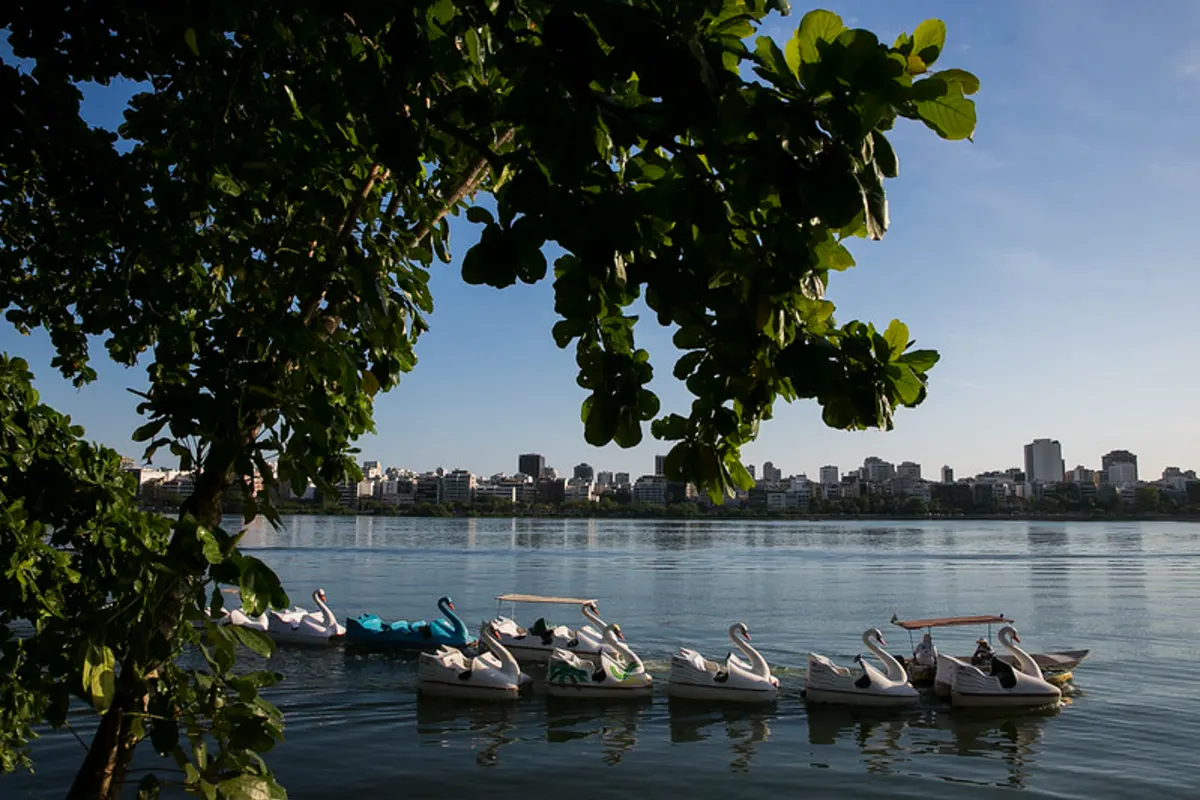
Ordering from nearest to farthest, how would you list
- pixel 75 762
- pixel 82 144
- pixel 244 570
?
pixel 244 570, pixel 82 144, pixel 75 762

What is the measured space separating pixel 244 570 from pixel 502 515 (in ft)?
655

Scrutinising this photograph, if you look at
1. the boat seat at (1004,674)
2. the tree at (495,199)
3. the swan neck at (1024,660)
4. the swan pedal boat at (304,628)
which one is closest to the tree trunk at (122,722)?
the tree at (495,199)

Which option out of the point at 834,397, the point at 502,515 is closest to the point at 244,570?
the point at 834,397

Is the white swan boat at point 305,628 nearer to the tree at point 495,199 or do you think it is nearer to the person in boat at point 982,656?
the person in boat at point 982,656

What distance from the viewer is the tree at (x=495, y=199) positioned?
197 centimetres

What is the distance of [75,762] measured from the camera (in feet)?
48.5

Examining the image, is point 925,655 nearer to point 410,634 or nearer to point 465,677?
point 465,677

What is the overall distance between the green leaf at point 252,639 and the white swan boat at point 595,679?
1811cm

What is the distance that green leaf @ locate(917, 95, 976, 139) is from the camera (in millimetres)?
1935

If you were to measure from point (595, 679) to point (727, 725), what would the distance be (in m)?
3.42

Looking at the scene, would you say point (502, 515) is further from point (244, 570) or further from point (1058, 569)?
point (244, 570)

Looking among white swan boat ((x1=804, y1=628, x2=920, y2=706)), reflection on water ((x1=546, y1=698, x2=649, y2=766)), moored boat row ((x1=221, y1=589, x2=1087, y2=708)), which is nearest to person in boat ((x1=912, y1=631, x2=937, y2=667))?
moored boat row ((x1=221, y1=589, x2=1087, y2=708))

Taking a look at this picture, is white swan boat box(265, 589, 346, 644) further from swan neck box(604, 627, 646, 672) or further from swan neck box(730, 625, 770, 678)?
swan neck box(730, 625, 770, 678)

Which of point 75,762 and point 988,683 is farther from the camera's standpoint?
point 988,683
